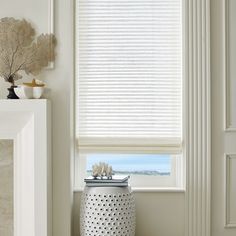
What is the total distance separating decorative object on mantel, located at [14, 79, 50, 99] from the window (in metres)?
0.48

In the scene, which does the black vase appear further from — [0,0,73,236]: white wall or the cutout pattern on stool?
the cutout pattern on stool

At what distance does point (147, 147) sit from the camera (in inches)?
133

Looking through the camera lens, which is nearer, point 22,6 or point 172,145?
point 22,6

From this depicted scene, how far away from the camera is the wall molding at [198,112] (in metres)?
3.30

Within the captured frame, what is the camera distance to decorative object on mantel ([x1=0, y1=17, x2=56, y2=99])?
3051mm

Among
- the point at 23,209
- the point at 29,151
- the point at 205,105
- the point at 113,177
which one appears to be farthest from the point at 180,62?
the point at 23,209

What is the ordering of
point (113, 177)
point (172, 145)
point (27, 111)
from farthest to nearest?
point (172, 145), point (113, 177), point (27, 111)

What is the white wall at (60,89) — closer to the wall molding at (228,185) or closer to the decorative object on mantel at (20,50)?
the decorative object on mantel at (20,50)

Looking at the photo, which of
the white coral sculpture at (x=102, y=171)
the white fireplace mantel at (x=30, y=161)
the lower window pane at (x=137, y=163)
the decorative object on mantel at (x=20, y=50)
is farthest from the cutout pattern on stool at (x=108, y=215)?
the decorative object on mantel at (x=20, y=50)

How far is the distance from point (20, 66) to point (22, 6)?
1.32 ft

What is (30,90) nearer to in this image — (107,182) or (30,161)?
(30,161)

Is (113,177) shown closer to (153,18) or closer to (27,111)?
(27,111)

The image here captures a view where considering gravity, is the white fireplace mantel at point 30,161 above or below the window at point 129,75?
below

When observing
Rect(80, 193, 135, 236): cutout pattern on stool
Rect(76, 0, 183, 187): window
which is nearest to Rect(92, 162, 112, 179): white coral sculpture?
Rect(80, 193, 135, 236): cutout pattern on stool
